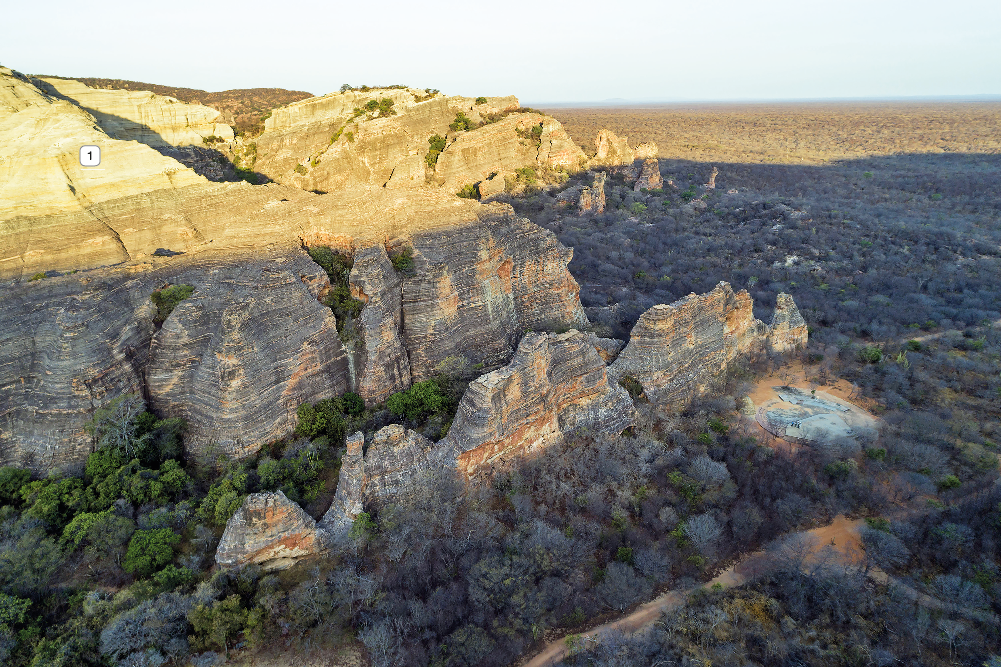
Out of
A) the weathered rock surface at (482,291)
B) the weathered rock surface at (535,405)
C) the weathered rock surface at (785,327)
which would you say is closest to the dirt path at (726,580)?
the weathered rock surface at (535,405)

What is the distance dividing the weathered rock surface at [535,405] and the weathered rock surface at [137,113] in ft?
86.4

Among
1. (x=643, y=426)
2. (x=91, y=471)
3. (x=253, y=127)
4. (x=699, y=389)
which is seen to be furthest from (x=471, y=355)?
(x=253, y=127)

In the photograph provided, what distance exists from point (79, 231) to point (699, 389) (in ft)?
92.5

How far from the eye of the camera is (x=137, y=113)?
3078 cm

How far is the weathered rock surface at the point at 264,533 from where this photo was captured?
1530cm

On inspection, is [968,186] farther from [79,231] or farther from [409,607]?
→ [79,231]

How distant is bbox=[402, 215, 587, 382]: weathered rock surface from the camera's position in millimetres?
21641

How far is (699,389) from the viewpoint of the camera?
25.7 meters

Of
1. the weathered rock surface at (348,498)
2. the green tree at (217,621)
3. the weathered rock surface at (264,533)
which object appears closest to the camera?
the green tree at (217,621)

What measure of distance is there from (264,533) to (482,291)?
42.3 ft

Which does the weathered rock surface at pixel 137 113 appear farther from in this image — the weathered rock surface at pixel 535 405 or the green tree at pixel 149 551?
the weathered rock surface at pixel 535 405

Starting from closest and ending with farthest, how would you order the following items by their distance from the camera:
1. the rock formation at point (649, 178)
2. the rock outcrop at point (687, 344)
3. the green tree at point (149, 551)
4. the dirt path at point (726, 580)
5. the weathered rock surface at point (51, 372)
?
1. the green tree at point (149, 551)
2. the dirt path at point (726, 580)
3. the weathered rock surface at point (51, 372)
4. the rock outcrop at point (687, 344)
5. the rock formation at point (649, 178)

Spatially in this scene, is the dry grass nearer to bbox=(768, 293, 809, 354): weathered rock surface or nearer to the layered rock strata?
bbox=(768, 293, 809, 354): weathered rock surface

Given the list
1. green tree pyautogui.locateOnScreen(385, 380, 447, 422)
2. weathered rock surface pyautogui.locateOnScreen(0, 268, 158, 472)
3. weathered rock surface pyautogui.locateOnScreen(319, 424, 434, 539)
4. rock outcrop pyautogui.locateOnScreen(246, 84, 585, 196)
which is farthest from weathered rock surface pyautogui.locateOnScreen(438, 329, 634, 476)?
rock outcrop pyautogui.locateOnScreen(246, 84, 585, 196)
